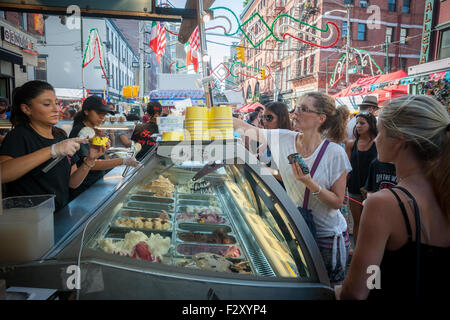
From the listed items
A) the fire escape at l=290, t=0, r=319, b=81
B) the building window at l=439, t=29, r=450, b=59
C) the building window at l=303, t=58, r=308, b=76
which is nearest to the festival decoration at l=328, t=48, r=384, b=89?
the building window at l=439, t=29, r=450, b=59

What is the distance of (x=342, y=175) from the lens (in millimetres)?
2318

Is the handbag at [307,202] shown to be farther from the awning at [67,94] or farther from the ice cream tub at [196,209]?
the awning at [67,94]

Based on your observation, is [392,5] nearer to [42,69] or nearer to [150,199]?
[150,199]

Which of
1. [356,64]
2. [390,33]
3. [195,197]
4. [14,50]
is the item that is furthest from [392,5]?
[195,197]

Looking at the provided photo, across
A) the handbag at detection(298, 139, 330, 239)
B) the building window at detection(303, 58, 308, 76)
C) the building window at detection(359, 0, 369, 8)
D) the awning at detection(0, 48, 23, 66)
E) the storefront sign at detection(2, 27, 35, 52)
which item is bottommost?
the handbag at detection(298, 139, 330, 239)

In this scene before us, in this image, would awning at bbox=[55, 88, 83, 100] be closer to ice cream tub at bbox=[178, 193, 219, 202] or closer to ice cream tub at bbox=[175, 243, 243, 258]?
ice cream tub at bbox=[178, 193, 219, 202]

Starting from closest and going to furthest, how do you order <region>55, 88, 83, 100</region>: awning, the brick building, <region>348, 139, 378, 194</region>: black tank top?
<region>348, 139, 378, 194</region>: black tank top → <region>55, 88, 83, 100</region>: awning → the brick building

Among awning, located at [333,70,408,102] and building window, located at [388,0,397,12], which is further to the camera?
building window, located at [388,0,397,12]

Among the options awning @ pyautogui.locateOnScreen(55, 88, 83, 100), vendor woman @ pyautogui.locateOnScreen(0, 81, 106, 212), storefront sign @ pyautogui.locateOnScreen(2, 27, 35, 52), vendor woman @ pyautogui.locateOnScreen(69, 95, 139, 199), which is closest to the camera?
vendor woman @ pyautogui.locateOnScreen(0, 81, 106, 212)

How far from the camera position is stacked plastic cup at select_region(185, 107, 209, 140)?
1959 millimetres

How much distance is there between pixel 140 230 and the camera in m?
2.02

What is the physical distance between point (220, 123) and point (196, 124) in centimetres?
17

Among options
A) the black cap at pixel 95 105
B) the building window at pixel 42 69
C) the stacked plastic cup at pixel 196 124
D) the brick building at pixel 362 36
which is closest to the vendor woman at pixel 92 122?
the black cap at pixel 95 105

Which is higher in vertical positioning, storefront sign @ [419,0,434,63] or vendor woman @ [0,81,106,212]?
storefront sign @ [419,0,434,63]
